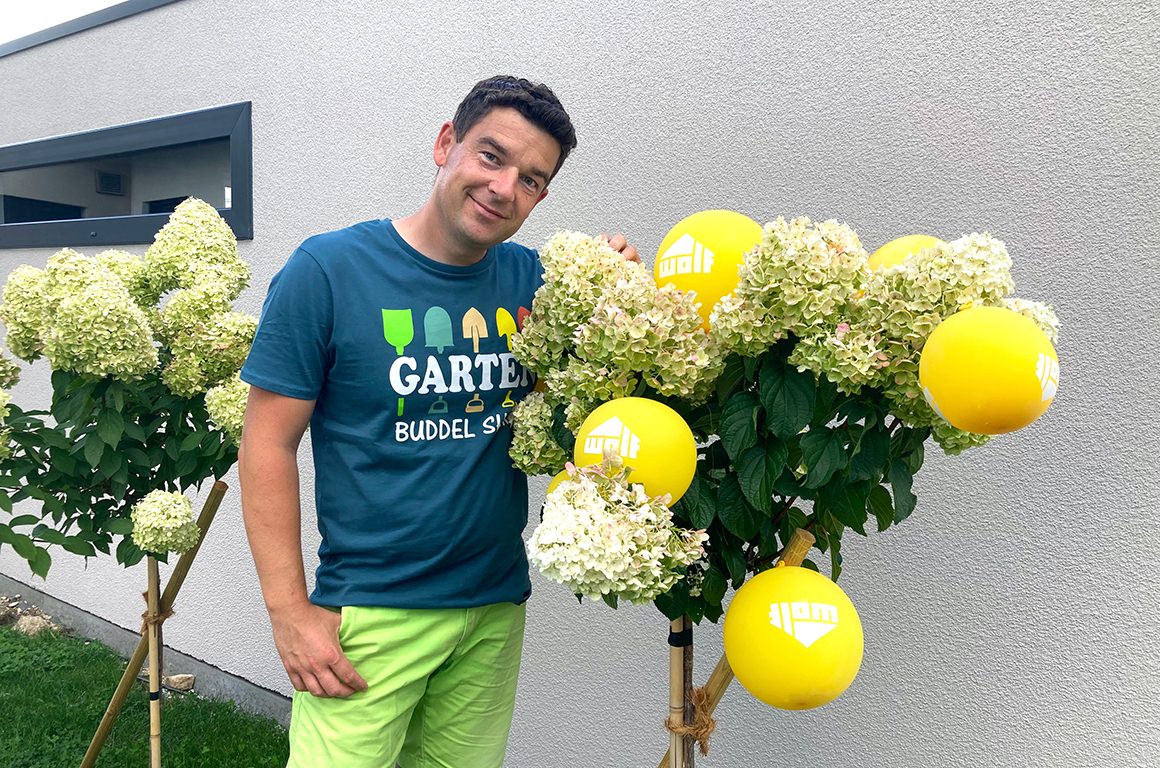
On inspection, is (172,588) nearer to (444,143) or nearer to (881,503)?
(444,143)

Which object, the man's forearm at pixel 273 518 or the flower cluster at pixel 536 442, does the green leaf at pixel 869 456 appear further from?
the man's forearm at pixel 273 518

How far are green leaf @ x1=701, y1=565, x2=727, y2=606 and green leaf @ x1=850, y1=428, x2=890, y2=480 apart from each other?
0.32 m

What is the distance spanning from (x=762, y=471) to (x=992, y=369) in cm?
39

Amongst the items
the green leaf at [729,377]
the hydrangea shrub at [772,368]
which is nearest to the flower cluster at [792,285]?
the hydrangea shrub at [772,368]

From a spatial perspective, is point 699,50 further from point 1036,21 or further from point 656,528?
point 656,528

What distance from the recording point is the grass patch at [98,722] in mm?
3086

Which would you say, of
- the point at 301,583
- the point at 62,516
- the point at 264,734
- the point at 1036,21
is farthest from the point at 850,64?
the point at 264,734

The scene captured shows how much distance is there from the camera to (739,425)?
4.02 feet

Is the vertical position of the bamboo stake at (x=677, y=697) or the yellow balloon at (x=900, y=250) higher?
the yellow balloon at (x=900, y=250)

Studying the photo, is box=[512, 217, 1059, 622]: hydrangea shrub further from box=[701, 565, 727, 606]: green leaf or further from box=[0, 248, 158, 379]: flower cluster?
box=[0, 248, 158, 379]: flower cluster

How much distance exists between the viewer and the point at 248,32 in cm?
353

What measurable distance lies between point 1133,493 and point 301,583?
6.03ft

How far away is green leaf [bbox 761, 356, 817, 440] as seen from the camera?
45.9 inches

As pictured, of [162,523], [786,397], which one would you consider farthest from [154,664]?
[786,397]
